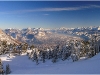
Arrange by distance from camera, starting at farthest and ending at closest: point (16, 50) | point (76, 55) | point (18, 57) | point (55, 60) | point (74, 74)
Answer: point (16, 50) < point (18, 57) < point (55, 60) < point (76, 55) < point (74, 74)

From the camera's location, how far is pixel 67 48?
8944cm

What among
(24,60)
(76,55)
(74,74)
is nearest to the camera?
(74,74)

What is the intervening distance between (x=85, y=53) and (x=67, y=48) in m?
9.86

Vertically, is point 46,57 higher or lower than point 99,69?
lower

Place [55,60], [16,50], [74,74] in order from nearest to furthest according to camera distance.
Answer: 1. [74,74]
2. [55,60]
3. [16,50]

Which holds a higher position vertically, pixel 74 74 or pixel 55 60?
pixel 74 74

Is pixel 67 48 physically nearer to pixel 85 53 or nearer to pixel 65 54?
pixel 65 54

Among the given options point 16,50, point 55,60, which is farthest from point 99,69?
point 16,50

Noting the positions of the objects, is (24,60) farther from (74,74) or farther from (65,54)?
(74,74)

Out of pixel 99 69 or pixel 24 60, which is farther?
pixel 24 60

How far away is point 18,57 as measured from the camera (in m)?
101

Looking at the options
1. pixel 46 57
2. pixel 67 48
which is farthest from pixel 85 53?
pixel 46 57

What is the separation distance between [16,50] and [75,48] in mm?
47580

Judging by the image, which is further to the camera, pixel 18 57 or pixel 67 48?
pixel 18 57
